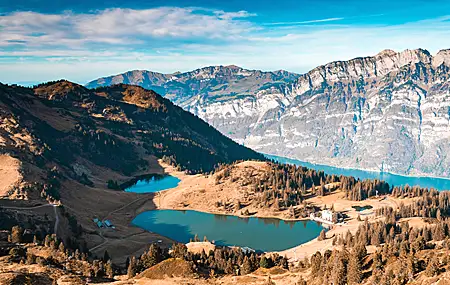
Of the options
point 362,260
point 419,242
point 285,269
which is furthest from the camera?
point 285,269

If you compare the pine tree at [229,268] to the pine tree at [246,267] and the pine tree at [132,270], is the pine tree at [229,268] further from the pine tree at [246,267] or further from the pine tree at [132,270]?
the pine tree at [132,270]

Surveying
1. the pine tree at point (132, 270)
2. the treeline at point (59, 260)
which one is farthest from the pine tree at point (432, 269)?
the treeline at point (59, 260)

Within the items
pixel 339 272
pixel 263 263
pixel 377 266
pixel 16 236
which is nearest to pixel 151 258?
pixel 263 263

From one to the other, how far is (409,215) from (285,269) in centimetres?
10653

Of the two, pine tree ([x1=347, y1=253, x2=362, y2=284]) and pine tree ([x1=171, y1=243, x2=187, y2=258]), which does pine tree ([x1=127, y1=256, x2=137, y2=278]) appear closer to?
pine tree ([x1=171, y1=243, x2=187, y2=258])

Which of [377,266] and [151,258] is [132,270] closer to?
[151,258]

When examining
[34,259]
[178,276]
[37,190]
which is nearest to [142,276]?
[178,276]

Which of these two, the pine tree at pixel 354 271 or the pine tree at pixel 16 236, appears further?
the pine tree at pixel 16 236

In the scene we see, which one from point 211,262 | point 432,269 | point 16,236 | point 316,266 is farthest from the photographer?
point 16,236

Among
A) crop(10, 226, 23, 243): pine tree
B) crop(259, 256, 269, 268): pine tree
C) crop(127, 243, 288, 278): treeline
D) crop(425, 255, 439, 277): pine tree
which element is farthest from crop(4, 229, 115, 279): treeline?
crop(425, 255, 439, 277): pine tree

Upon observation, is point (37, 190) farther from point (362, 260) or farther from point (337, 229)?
point (362, 260)

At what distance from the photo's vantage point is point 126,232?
629 ft

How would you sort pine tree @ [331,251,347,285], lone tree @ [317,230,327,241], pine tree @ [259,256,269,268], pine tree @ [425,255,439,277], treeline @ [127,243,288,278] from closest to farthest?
pine tree @ [425,255,439,277], pine tree @ [331,251,347,285], treeline @ [127,243,288,278], pine tree @ [259,256,269,268], lone tree @ [317,230,327,241]

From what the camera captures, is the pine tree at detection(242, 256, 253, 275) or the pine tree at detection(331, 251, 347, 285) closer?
the pine tree at detection(331, 251, 347, 285)
